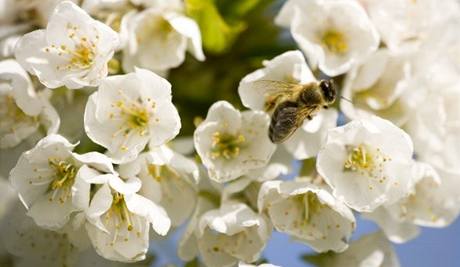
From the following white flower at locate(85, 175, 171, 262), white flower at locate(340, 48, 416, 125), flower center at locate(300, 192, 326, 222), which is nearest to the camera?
white flower at locate(85, 175, 171, 262)

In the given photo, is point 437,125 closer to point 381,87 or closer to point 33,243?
point 381,87

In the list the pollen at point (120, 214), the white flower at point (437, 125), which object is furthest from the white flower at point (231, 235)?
the white flower at point (437, 125)

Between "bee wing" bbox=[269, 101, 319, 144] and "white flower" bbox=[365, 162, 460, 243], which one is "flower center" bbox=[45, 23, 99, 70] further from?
"white flower" bbox=[365, 162, 460, 243]

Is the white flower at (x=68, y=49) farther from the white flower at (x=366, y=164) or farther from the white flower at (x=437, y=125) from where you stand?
the white flower at (x=437, y=125)

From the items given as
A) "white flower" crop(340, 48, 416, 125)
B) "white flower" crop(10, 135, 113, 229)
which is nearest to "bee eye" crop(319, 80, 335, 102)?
"white flower" crop(340, 48, 416, 125)

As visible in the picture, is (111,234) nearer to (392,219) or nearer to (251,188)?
(251,188)

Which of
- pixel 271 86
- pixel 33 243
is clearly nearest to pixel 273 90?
pixel 271 86
